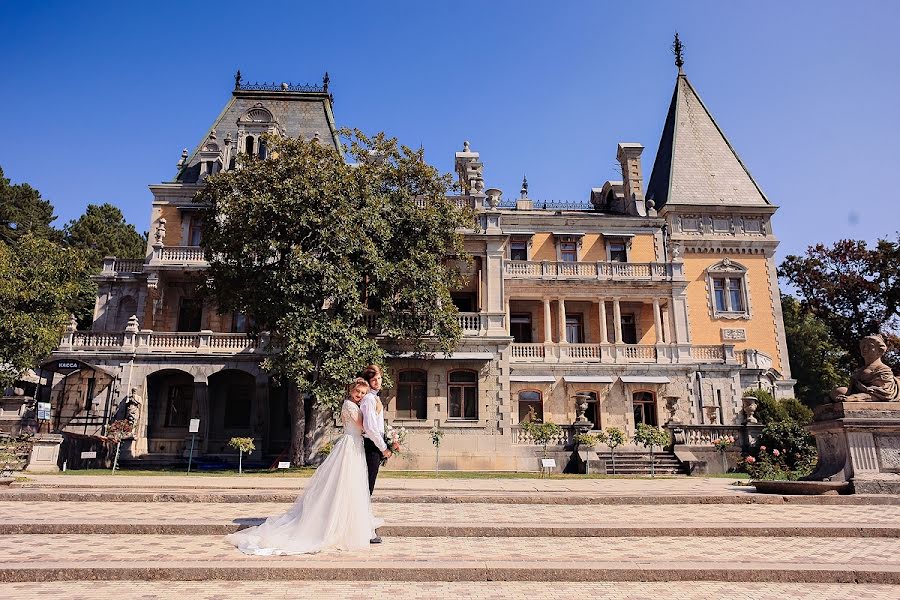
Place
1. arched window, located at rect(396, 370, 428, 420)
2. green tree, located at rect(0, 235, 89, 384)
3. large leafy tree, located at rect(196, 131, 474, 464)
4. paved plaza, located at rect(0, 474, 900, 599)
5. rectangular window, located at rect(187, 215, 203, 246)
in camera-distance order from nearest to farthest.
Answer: paved plaza, located at rect(0, 474, 900, 599)
large leafy tree, located at rect(196, 131, 474, 464)
green tree, located at rect(0, 235, 89, 384)
arched window, located at rect(396, 370, 428, 420)
rectangular window, located at rect(187, 215, 203, 246)

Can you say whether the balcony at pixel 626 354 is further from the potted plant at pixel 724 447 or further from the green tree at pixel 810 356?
the green tree at pixel 810 356

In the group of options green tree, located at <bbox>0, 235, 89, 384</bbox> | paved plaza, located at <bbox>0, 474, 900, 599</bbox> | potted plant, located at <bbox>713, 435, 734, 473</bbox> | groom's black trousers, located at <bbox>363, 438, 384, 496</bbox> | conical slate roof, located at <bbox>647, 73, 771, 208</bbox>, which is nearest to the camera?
paved plaza, located at <bbox>0, 474, 900, 599</bbox>

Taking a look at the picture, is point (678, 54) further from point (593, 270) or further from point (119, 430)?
point (119, 430)

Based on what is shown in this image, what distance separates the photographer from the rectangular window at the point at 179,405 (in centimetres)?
2908

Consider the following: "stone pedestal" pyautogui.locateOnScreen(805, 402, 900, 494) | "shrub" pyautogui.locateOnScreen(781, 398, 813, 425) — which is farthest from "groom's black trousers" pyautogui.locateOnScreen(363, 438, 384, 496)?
"shrub" pyautogui.locateOnScreen(781, 398, 813, 425)

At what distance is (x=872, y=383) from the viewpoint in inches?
495

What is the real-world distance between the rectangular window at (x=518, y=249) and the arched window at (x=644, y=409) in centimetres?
1014

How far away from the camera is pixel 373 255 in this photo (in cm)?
2234

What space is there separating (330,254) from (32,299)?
13.0 meters

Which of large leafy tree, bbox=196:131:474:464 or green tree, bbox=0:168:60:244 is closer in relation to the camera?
large leafy tree, bbox=196:131:474:464

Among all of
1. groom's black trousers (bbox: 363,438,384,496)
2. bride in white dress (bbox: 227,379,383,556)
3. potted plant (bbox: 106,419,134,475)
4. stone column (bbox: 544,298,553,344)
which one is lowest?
bride in white dress (bbox: 227,379,383,556)

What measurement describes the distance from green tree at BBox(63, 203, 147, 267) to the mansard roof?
15.8 metres

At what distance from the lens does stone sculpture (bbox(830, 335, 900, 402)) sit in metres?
12.3

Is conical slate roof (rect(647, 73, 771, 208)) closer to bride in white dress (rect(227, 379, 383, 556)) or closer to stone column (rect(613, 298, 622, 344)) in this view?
stone column (rect(613, 298, 622, 344))
